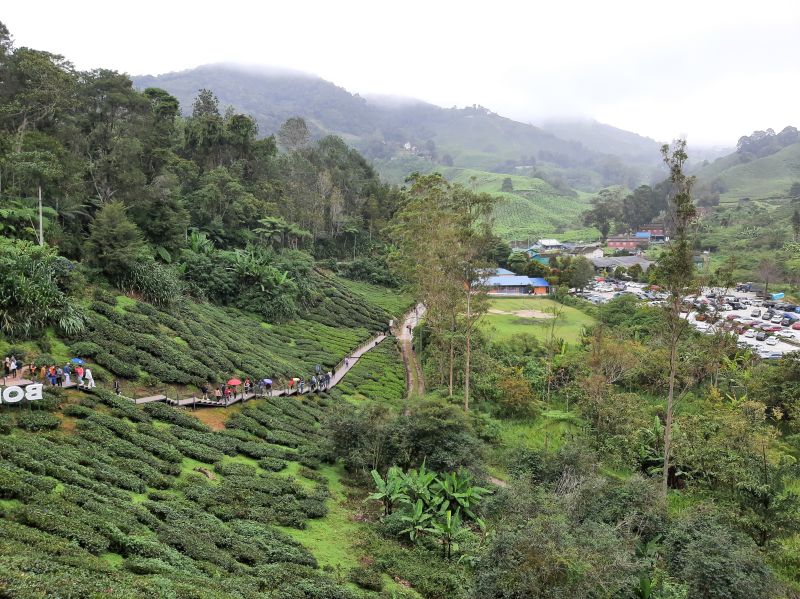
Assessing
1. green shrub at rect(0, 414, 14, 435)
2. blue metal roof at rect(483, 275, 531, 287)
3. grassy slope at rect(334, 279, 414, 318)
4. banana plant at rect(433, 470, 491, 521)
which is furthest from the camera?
blue metal roof at rect(483, 275, 531, 287)

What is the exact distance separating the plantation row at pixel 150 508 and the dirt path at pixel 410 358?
1447 cm

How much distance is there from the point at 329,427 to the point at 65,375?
9.72m

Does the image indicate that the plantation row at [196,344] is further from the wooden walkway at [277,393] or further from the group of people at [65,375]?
the group of people at [65,375]

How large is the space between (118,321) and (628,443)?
25.0m

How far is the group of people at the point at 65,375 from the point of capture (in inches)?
733

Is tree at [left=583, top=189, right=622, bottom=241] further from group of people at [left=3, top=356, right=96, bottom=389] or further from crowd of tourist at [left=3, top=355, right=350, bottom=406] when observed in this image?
group of people at [left=3, top=356, right=96, bottom=389]

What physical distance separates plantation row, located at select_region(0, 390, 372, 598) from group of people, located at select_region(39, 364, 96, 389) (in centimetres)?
71

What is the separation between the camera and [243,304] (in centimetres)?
4175

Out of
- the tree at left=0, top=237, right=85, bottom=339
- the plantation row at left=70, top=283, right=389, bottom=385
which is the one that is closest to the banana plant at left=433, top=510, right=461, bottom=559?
the plantation row at left=70, top=283, right=389, bottom=385

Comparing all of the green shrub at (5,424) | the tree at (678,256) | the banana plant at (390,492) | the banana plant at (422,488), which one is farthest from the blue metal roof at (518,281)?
the green shrub at (5,424)

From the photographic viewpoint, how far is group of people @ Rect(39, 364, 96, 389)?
1862 centimetres

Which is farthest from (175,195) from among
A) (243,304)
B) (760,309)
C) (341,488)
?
(760,309)

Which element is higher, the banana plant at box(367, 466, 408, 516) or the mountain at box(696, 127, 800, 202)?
the mountain at box(696, 127, 800, 202)

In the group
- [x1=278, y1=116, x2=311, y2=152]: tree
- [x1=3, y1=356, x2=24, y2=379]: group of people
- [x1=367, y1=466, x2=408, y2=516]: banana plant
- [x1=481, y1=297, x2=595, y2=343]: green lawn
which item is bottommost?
[x1=481, y1=297, x2=595, y2=343]: green lawn
